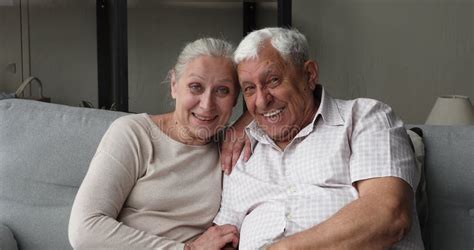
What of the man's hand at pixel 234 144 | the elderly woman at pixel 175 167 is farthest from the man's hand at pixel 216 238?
the man's hand at pixel 234 144

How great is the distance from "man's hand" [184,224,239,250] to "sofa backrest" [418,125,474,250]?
0.54 metres

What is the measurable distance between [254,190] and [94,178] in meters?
0.43

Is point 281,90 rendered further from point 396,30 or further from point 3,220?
point 396,30

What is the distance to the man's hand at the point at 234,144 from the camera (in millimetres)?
1892

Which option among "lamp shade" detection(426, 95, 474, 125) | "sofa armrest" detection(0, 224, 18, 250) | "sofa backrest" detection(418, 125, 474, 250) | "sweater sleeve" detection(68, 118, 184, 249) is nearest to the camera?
A: "sweater sleeve" detection(68, 118, 184, 249)

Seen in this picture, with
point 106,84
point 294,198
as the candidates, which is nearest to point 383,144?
point 294,198

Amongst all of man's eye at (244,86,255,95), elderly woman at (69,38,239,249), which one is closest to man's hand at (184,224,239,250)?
elderly woman at (69,38,239,249)

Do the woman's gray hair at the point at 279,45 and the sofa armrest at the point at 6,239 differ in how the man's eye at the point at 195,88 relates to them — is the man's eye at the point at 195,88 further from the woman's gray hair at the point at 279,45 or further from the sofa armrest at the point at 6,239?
the sofa armrest at the point at 6,239

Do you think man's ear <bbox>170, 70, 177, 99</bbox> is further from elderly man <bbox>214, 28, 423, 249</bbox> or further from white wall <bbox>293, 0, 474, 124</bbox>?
white wall <bbox>293, 0, 474, 124</bbox>

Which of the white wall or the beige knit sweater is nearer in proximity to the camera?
the beige knit sweater

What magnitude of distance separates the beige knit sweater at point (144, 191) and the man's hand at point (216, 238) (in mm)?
48

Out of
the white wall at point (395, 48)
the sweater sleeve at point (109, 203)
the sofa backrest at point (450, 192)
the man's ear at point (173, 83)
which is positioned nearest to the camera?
the sweater sleeve at point (109, 203)

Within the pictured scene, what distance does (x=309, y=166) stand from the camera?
174cm

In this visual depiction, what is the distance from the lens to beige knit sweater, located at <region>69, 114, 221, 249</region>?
1.74 m
